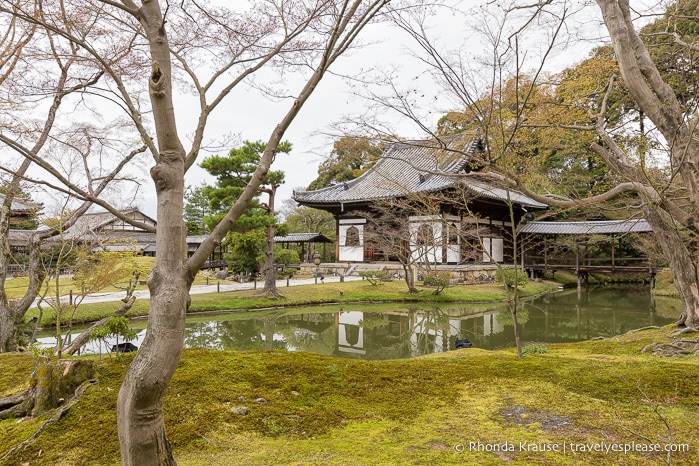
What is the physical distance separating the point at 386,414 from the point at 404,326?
8.30m

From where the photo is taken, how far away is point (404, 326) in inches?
428

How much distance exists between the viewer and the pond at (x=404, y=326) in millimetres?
8656

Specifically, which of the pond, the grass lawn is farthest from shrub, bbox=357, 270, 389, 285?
the pond

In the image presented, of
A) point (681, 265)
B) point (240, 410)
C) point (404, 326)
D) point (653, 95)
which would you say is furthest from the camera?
point (404, 326)

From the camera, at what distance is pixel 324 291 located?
15.2 metres

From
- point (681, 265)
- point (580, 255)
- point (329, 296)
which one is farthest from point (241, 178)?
point (580, 255)

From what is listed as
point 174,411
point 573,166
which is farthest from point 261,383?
point 573,166

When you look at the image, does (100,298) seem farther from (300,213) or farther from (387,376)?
(300,213)

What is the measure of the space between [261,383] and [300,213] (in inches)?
1079

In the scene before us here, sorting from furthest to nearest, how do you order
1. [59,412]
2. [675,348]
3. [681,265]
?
[681,265], [675,348], [59,412]

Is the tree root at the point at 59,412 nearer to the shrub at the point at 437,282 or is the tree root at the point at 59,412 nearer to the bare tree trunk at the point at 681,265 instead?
the bare tree trunk at the point at 681,265

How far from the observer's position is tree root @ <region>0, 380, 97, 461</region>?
2.26 meters

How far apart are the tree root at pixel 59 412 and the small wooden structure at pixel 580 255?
18137 mm

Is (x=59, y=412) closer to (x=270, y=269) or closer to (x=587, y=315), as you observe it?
(x=270, y=269)
